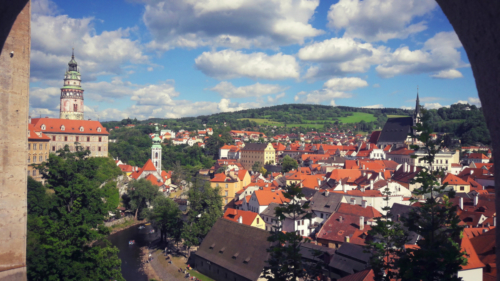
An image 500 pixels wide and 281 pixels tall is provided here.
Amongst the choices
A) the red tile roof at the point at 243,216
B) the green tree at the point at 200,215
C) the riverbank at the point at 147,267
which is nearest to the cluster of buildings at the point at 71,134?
the riverbank at the point at 147,267

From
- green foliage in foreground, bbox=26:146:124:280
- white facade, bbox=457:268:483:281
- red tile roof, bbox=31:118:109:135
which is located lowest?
white facade, bbox=457:268:483:281

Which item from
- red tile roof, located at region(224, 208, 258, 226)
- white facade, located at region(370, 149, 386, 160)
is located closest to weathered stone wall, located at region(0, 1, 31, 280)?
red tile roof, located at region(224, 208, 258, 226)

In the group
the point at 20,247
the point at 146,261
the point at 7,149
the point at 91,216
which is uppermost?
the point at 7,149

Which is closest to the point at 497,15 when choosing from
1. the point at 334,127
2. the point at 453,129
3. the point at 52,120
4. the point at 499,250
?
the point at 499,250

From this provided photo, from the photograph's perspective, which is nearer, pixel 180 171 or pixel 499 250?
pixel 499 250

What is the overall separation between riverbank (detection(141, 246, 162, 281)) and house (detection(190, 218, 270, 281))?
3083 millimetres

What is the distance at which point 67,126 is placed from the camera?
55625mm

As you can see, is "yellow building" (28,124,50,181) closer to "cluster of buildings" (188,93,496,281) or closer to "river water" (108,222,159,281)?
"river water" (108,222,159,281)

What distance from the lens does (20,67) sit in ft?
22.9

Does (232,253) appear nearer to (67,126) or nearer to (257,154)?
(67,126)

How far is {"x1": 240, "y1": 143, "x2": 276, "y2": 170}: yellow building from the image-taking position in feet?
289

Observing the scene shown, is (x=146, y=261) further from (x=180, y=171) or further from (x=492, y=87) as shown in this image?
(x=180, y=171)

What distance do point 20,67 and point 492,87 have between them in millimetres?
7597

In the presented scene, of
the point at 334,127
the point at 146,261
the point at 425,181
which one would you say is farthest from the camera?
the point at 334,127
